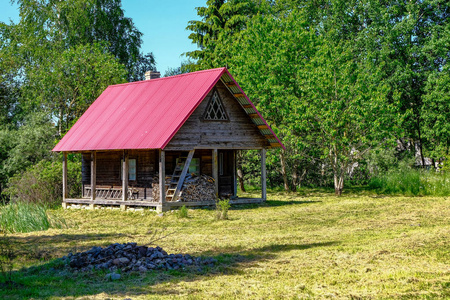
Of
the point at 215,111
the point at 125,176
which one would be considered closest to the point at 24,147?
the point at 125,176

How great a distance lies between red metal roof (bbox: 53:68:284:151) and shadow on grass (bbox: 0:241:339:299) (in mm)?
11122

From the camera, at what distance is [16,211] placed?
2016 centimetres

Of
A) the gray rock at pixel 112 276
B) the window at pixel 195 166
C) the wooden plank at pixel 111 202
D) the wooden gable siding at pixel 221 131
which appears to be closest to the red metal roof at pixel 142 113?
the wooden gable siding at pixel 221 131

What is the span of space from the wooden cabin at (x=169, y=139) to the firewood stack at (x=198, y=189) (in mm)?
110

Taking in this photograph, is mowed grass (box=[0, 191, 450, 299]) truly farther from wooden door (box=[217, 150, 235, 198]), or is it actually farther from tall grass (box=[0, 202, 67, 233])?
wooden door (box=[217, 150, 235, 198])

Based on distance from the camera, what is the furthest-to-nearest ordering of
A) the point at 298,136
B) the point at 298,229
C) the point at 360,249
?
the point at 298,136 → the point at 298,229 → the point at 360,249

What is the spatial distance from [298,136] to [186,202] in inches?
473

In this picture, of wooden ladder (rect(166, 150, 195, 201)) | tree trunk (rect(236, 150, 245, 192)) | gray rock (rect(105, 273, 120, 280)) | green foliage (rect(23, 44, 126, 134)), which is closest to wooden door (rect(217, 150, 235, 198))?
wooden ladder (rect(166, 150, 195, 201))

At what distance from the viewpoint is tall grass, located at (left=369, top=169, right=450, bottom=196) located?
30.3 m

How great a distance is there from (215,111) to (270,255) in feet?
45.4

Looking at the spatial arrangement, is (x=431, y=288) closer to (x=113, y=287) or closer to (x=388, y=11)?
(x=113, y=287)

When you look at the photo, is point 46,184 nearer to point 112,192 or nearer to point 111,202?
point 112,192

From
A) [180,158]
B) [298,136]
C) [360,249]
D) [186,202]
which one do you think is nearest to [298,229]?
[360,249]

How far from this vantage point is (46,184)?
106 ft
